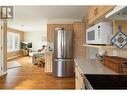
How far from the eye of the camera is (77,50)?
628 centimetres

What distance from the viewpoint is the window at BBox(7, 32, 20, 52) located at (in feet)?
38.5

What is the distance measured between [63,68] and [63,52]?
0.57 m

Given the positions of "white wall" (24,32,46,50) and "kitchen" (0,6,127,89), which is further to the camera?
"white wall" (24,32,46,50)

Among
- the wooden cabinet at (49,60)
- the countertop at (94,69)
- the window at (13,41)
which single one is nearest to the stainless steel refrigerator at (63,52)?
the wooden cabinet at (49,60)

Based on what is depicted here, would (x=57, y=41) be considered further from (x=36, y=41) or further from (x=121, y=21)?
(x=36, y=41)

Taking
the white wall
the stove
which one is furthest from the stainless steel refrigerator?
the white wall

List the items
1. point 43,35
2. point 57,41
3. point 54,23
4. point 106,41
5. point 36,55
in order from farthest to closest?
1. point 43,35
2. point 36,55
3. point 54,23
4. point 57,41
5. point 106,41

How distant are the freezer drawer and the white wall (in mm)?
9021

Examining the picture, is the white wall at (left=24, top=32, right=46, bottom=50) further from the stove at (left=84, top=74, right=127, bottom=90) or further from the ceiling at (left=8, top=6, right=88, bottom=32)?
the stove at (left=84, top=74, right=127, bottom=90)

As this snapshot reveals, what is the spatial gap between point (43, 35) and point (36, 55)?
560 cm
